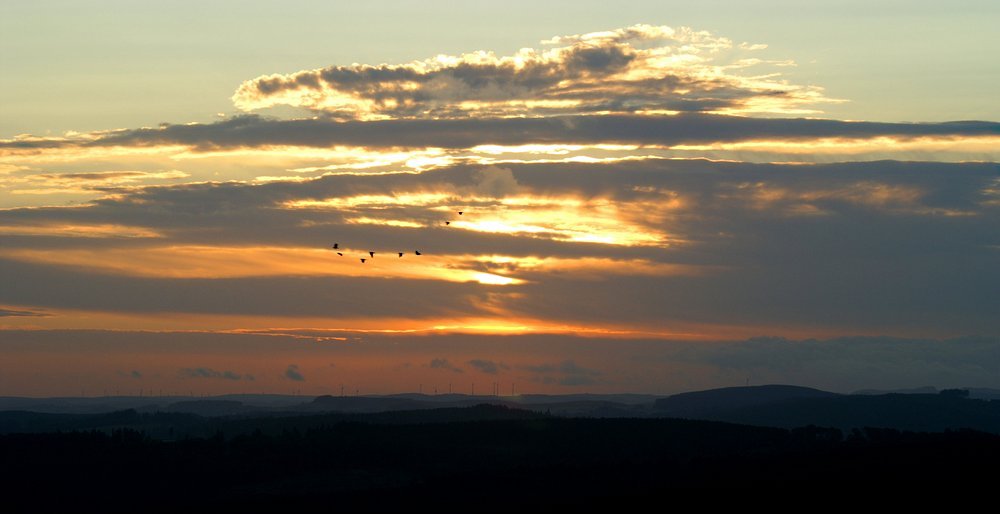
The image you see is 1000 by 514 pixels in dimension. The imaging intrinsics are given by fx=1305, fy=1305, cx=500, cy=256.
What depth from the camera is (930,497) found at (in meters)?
185

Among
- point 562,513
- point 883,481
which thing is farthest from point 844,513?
point 562,513

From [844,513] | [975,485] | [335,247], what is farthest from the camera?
[975,485]

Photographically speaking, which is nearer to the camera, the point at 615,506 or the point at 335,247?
the point at 335,247

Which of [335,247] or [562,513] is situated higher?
[335,247]

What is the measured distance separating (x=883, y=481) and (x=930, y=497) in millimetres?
13885

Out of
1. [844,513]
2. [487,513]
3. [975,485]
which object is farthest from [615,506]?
[975,485]

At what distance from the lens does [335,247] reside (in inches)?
6206

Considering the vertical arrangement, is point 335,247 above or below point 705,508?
above

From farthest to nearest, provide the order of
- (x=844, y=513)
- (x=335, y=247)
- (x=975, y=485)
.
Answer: (x=975, y=485) < (x=844, y=513) < (x=335, y=247)

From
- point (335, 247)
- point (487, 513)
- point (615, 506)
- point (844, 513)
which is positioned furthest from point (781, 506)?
point (335, 247)

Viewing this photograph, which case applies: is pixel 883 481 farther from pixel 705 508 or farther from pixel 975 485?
pixel 705 508

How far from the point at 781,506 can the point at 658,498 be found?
19.6 m

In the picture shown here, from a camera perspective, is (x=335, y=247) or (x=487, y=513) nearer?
(x=335, y=247)

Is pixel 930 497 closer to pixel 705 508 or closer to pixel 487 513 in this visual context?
pixel 705 508
